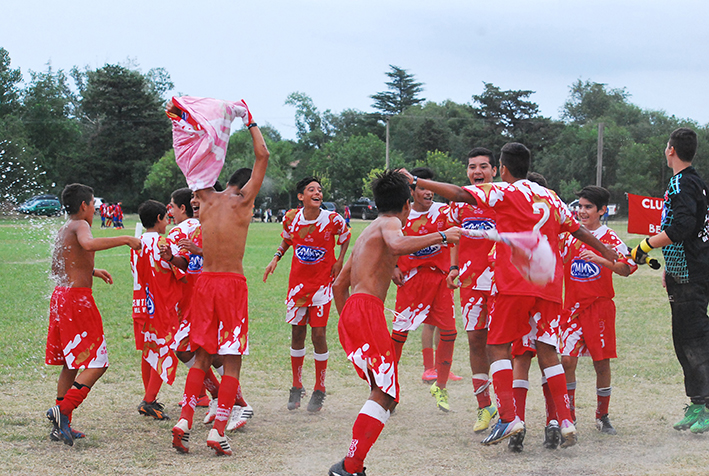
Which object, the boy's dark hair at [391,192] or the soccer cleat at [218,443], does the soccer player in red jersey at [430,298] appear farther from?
the soccer cleat at [218,443]

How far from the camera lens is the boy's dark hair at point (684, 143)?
5.55 metres

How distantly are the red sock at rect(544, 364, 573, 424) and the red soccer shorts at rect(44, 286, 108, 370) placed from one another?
142 inches

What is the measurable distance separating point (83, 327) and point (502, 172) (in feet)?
12.0

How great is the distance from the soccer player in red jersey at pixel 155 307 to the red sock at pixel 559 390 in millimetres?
3224

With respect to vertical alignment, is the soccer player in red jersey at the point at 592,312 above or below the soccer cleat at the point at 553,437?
above

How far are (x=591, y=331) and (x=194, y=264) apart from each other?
11.7ft

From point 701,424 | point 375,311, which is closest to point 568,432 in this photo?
point 701,424

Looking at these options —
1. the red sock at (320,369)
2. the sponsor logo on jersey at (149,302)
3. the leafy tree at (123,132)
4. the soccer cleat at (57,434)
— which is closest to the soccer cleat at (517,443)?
the red sock at (320,369)

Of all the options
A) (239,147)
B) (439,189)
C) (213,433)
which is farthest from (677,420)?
(239,147)

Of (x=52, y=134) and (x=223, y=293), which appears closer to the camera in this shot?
(x=223, y=293)

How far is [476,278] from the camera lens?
5.86 meters

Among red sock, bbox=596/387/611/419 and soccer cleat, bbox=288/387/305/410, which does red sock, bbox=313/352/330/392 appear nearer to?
soccer cleat, bbox=288/387/305/410

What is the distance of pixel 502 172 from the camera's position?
516 cm

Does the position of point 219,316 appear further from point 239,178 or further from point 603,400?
point 603,400
